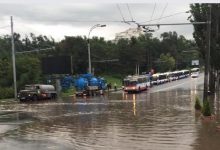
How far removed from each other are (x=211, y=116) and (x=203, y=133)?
7.07 metres

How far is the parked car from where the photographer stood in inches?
2108

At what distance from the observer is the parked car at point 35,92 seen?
53.5 meters

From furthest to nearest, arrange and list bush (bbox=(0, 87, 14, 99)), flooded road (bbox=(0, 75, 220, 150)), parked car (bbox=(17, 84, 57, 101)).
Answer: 1. bush (bbox=(0, 87, 14, 99))
2. parked car (bbox=(17, 84, 57, 101))
3. flooded road (bbox=(0, 75, 220, 150))

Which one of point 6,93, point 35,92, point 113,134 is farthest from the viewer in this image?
point 6,93

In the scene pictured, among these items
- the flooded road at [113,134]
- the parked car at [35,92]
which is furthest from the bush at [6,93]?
the flooded road at [113,134]

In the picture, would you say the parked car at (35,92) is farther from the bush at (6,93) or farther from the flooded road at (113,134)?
the flooded road at (113,134)

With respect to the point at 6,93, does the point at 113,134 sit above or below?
above

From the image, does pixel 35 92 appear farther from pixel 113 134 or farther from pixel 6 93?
pixel 113 134

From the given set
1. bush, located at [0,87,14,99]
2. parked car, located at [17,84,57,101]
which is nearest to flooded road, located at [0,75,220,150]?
parked car, located at [17,84,57,101]

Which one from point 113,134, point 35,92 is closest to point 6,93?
point 35,92

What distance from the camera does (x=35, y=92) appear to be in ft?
179

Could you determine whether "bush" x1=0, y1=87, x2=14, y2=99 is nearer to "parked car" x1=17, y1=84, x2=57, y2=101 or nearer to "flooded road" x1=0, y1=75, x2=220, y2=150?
"parked car" x1=17, y1=84, x2=57, y2=101

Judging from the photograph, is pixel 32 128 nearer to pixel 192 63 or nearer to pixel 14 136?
pixel 14 136

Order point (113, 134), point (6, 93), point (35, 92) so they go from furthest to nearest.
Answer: point (6, 93), point (35, 92), point (113, 134)
